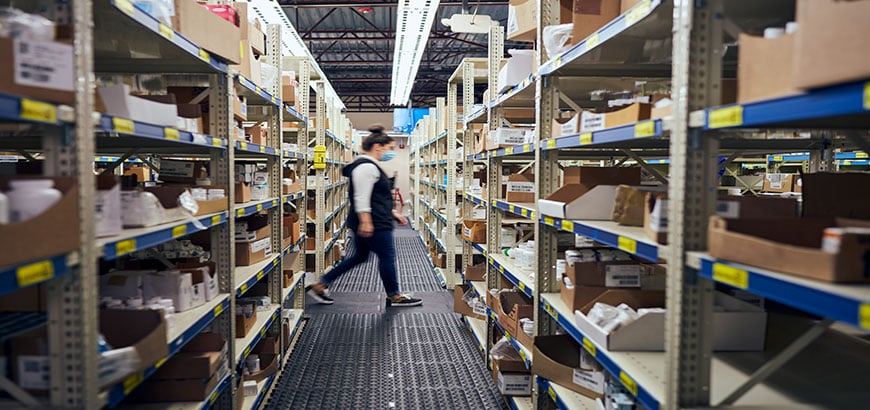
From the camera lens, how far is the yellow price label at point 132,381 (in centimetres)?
175

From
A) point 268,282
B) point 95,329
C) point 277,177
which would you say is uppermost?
point 277,177

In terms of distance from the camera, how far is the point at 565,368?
2.46 meters

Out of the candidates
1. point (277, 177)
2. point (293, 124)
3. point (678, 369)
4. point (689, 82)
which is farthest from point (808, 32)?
point (293, 124)

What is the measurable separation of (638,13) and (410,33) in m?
4.19

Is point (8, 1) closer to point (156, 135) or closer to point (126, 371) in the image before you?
point (156, 135)

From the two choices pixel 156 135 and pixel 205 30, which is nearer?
pixel 156 135

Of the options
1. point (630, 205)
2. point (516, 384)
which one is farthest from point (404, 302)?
point (630, 205)

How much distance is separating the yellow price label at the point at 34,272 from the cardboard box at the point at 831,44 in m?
1.70

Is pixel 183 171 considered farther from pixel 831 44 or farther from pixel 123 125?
pixel 831 44

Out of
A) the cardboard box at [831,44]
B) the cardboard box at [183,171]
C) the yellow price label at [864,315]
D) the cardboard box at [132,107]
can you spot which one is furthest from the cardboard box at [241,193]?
the yellow price label at [864,315]

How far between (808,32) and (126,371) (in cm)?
196

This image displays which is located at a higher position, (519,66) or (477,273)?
(519,66)

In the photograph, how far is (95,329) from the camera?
1.55 meters

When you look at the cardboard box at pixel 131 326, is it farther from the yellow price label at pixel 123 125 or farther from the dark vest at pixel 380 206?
the dark vest at pixel 380 206
